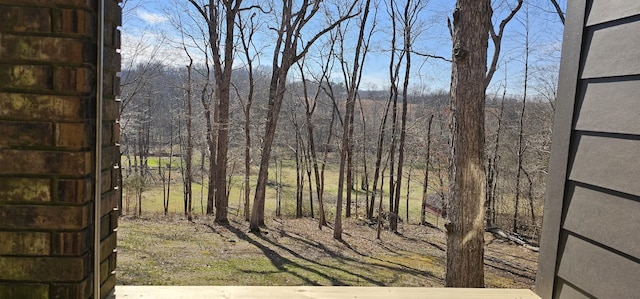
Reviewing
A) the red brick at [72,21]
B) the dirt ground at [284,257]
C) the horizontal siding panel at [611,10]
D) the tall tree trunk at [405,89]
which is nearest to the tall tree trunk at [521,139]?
the dirt ground at [284,257]

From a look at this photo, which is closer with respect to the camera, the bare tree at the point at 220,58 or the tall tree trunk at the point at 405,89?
the bare tree at the point at 220,58

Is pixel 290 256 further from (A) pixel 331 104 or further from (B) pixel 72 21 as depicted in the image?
(B) pixel 72 21

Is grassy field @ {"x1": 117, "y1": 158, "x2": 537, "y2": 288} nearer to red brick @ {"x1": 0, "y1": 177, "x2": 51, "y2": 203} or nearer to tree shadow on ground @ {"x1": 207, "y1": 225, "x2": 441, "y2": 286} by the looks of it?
tree shadow on ground @ {"x1": 207, "y1": 225, "x2": 441, "y2": 286}

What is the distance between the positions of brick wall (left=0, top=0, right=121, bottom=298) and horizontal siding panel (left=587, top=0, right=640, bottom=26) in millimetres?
1143

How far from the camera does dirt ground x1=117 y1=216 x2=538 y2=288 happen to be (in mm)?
5531

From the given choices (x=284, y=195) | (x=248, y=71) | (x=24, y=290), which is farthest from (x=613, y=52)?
(x=284, y=195)

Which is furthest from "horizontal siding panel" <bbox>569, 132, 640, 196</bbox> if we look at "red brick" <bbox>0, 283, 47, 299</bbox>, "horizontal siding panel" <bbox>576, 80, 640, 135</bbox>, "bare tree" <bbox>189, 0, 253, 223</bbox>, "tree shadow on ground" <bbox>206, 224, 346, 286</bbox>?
"bare tree" <bbox>189, 0, 253, 223</bbox>

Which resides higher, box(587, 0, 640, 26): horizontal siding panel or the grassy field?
box(587, 0, 640, 26): horizontal siding panel

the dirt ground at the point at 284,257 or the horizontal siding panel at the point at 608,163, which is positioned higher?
the horizontal siding panel at the point at 608,163

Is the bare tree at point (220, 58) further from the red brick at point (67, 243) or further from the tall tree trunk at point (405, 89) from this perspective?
the red brick at point (67, 243)

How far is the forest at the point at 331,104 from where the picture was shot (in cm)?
816

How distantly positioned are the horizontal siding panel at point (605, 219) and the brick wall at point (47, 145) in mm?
1131

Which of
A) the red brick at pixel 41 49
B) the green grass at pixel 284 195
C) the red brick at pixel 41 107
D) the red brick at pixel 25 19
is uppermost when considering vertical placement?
the red brick at pixel 25 19

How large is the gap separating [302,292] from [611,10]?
3.67 ft
